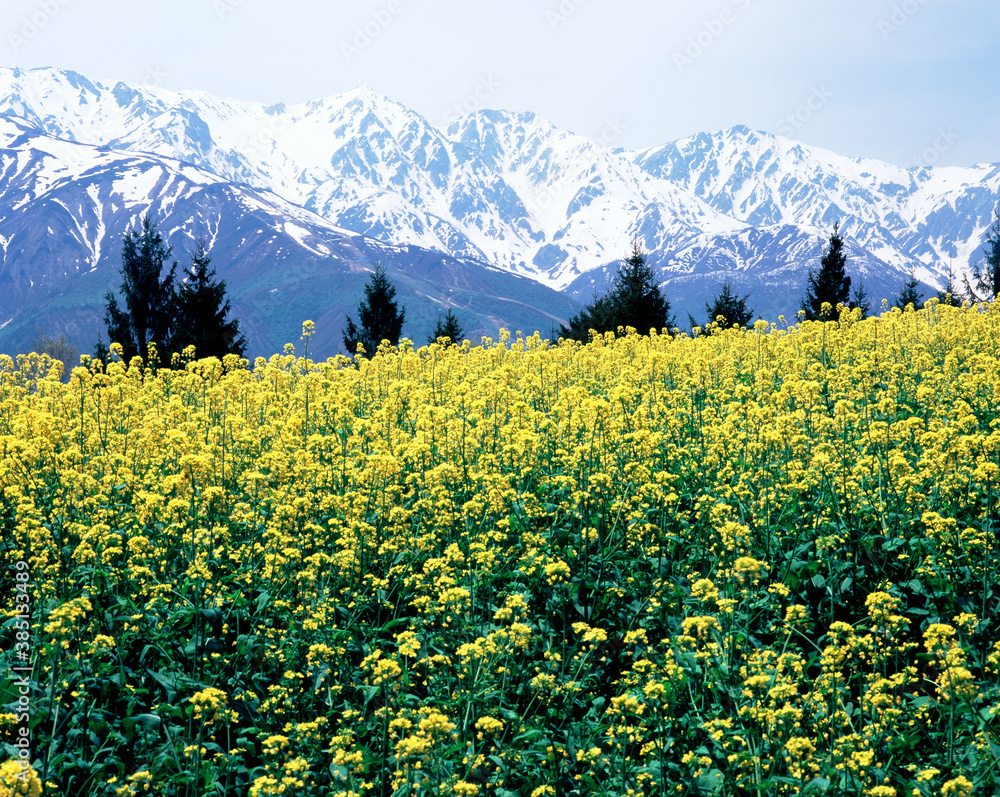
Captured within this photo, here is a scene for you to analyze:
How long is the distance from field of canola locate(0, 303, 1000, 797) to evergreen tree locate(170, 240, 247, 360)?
122ft

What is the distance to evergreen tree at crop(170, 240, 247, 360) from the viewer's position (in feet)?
147

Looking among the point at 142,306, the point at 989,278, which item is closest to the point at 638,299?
the point at 142,306

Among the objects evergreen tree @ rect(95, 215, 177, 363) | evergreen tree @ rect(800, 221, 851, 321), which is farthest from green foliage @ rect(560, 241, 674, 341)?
evergreen tree @ rect(95, 215, 177, 363)

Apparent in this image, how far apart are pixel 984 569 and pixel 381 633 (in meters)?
5.12

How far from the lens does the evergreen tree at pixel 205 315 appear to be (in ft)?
147

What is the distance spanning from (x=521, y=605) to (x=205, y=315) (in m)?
45.4

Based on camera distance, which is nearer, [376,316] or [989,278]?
[376,316]

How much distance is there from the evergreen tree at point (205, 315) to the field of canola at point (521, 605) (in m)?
37.2

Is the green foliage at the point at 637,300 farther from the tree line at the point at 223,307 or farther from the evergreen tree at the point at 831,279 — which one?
the evergreen tree at the point at 831,279

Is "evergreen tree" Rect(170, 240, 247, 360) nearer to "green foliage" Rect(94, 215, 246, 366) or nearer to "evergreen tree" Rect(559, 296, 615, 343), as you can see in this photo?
"green foliage" Rect(94, 215, 246, 366)

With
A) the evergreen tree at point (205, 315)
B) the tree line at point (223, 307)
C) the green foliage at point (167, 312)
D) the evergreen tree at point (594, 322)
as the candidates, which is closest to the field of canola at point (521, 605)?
the evergreen tree at point (594, 322)

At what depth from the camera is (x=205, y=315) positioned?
46.0 metres

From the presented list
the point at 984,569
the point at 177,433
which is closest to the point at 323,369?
the point at 177,433

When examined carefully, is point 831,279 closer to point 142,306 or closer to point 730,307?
point 730,307
